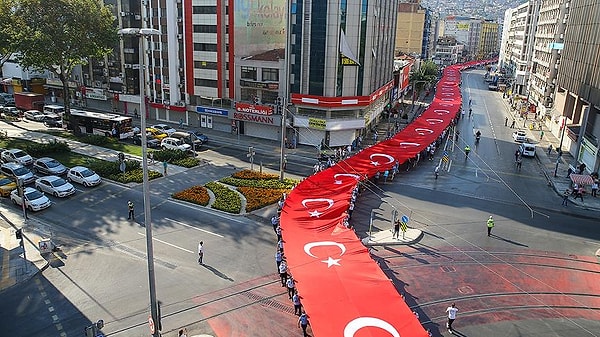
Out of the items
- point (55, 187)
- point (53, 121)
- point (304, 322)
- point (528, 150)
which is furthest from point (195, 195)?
point (528, 150)

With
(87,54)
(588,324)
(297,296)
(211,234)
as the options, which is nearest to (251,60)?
(87,54)

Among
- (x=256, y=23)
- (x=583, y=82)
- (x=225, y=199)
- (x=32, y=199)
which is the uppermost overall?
(x=256, y=23)

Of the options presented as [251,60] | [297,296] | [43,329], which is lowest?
[43,329]

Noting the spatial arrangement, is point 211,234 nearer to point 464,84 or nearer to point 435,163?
point 435,163

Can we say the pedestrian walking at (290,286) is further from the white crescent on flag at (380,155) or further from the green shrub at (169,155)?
the green shrub at (169,155)

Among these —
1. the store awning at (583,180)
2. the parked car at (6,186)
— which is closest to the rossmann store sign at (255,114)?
the parked car at (6,186)

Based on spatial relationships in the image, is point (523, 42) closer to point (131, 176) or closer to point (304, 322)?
point (131, 176)

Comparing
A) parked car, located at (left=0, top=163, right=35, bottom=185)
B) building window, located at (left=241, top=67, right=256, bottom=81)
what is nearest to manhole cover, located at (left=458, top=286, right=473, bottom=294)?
parked car, located at (left=0, top=163, right=35, bottom=185)
